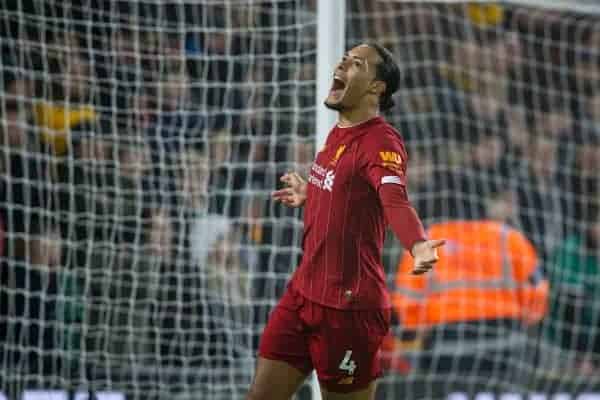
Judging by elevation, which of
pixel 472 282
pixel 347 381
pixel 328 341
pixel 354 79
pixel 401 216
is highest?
pixel 354 79

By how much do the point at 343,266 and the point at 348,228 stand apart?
13 cm

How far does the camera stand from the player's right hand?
4.11 m

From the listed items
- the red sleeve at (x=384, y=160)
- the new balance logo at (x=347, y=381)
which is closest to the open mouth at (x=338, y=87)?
the red sleeve at (x=384, y=160)

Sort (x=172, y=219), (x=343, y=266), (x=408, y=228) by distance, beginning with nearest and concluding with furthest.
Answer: (x=408, y=228) → (x=343, y=266) → (x=172, y=219)

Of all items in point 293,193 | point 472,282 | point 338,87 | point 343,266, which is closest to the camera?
point 343,266

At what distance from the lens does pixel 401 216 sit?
3395 mm

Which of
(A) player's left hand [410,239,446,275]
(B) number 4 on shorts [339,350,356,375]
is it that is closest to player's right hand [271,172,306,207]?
(B) number 4 on shorts [339,350,356,375]

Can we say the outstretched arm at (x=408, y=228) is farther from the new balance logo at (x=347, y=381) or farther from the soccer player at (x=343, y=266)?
the new balance logo at (x=347, y=381)

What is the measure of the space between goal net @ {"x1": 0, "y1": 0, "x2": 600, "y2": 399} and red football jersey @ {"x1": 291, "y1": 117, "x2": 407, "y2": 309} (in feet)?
6.56

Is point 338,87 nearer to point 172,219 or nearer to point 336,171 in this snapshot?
point 336,171

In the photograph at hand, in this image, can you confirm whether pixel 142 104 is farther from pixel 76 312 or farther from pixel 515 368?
pixel 515 368

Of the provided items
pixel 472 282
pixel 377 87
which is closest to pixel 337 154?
pixel 377 87

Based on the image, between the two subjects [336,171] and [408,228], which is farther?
[336,171]

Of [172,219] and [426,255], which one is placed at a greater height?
[426,255]
